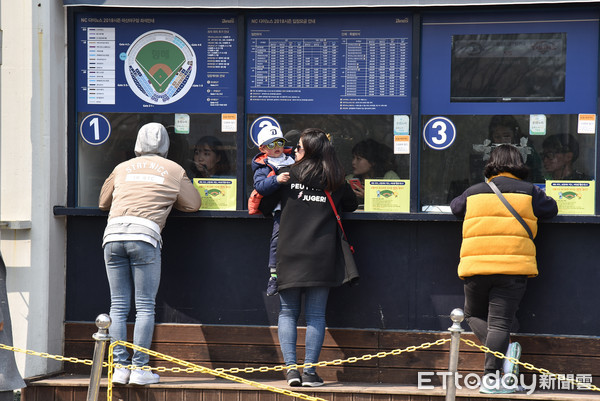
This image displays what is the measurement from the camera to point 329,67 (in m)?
6.53

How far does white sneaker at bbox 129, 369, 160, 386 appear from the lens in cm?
595

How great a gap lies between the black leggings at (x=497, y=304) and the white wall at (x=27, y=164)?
10.5ft

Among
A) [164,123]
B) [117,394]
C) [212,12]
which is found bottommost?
[117,394]

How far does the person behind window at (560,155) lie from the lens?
630 cm

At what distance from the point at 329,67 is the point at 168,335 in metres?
2.42

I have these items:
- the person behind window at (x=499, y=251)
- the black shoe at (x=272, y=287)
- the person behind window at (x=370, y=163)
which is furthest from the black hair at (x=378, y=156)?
the black shoe at (x=272, y=287)

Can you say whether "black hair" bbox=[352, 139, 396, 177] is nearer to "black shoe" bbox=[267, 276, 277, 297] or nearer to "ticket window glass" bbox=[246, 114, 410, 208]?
"ticket window glass" bbox=[246, 114, 410, 208]

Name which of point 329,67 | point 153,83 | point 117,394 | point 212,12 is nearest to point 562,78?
point 329,67

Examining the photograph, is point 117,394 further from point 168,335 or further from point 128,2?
point 128,2

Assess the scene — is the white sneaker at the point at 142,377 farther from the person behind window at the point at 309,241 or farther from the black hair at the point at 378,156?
the black hair at the point at 378,156

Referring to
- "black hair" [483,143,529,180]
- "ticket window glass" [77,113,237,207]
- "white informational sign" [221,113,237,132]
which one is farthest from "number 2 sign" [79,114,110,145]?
"black hair" [483,143,529,180]

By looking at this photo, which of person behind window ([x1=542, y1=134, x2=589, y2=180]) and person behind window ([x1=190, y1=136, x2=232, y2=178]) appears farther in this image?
person behind window ([x1=190, y1=136, x2=232, y2=178])

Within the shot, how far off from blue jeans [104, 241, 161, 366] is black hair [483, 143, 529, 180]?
8.07 feet

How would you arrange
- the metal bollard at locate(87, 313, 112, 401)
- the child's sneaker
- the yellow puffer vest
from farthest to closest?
the child's sneaker < the yellow puffer vest < the metal bollard at locate(87, 313, 112, 401)
